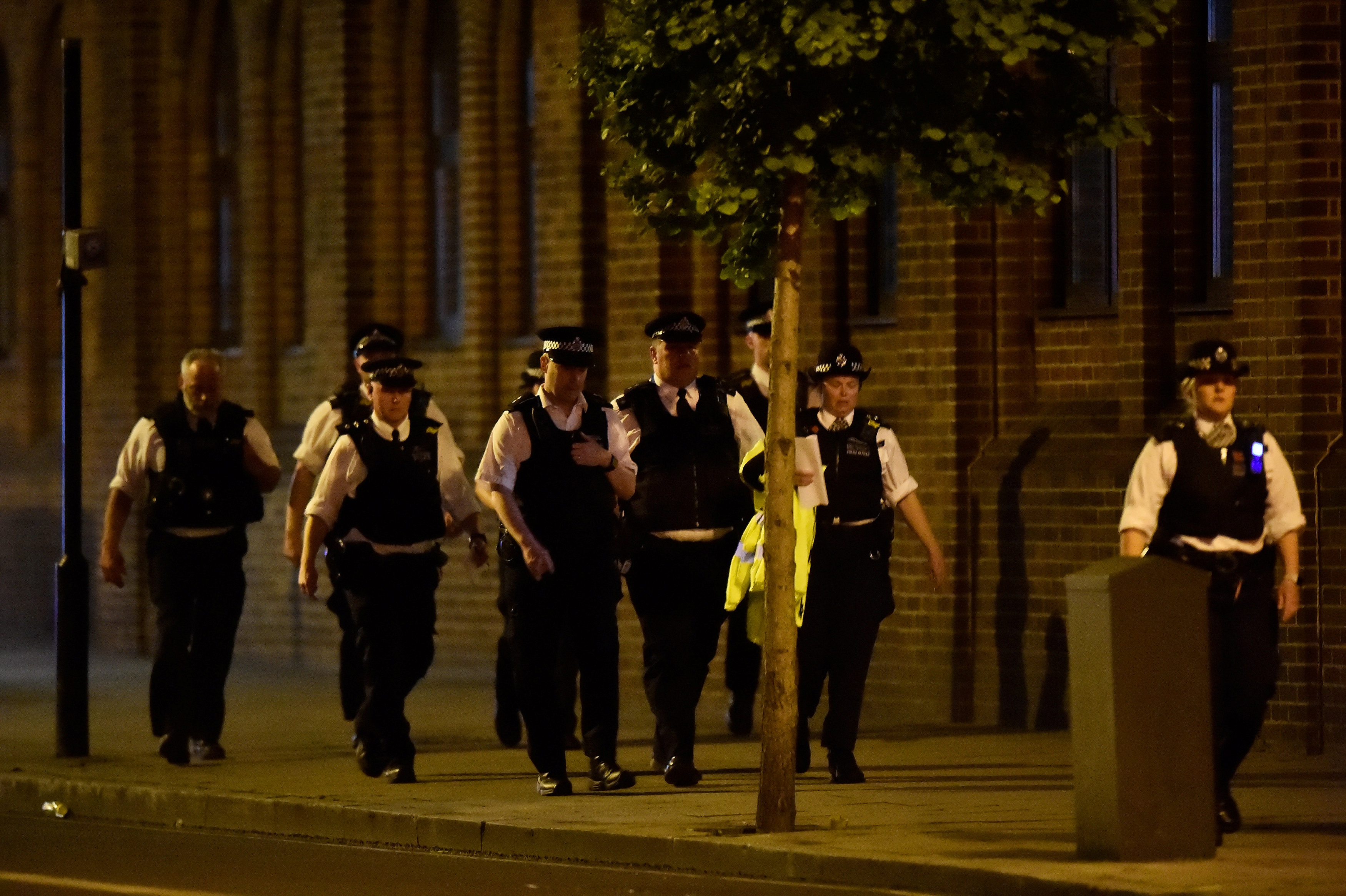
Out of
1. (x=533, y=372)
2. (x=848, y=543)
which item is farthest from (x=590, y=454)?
(x=533, y=372)

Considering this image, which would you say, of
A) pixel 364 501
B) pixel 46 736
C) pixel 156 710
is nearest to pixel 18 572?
pixel 46 736

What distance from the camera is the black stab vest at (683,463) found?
1169 centimetres

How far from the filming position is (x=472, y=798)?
11266 millimetres

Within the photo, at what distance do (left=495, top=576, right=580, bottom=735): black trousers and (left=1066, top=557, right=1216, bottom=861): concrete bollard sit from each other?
391 cm

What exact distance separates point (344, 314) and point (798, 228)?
29.9 ft

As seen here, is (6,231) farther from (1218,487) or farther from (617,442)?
(1218,487)

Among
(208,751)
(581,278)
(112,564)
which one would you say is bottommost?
(208,751)

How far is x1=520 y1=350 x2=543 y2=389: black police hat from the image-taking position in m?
13.1

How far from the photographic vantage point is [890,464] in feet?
38.8

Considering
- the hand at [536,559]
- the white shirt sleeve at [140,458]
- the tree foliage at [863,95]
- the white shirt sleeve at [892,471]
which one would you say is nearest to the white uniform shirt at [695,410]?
the white shirt sleeve at [892,471]

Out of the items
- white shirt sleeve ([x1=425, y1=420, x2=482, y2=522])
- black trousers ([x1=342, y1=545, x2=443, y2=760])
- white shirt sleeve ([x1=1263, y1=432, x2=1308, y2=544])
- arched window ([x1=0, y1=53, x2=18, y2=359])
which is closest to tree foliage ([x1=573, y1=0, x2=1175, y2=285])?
white shirt sleeve ([x1=1263, y1=432, x2=1308, y2=544])

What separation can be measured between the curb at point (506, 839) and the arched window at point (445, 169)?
6.83m

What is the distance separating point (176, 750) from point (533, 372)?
253cm

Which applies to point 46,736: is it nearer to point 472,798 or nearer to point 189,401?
point 189,401
